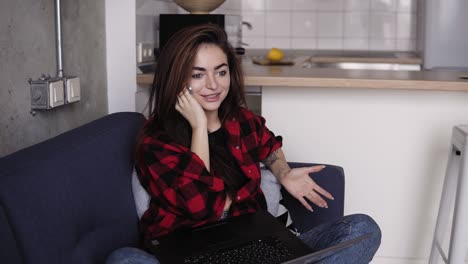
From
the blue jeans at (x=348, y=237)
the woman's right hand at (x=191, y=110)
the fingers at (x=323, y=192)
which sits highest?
the woman's right hand at (x=191, y=110)

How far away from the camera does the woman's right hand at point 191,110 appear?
1.66 meters

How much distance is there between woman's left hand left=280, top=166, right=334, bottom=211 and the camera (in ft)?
5.91

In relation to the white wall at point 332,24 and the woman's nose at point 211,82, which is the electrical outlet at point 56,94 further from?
the white wall at point 332,24

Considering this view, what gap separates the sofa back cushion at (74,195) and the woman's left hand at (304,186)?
0.47 m

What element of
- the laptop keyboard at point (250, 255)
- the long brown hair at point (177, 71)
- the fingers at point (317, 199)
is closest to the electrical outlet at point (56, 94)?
the long brown hair at point (177, 71)

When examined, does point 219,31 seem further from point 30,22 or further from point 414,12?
point 414,12

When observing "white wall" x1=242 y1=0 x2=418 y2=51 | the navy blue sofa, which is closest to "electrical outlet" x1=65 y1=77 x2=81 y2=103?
the navy blue sofa

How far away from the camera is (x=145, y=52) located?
2.52 metres

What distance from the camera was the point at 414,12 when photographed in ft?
13.5

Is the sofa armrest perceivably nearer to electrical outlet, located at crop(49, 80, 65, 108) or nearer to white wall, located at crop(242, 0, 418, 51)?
electrical outlet, located at crop(49, 80, 65, 108)

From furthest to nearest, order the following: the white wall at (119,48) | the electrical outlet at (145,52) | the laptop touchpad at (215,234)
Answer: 1. the electrical outlet at (145,52)
2. the white wall at (119,48)
3. the laptop touchpad at (215,234)

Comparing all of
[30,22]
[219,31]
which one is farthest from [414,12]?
[30,22]

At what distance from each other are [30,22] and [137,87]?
0.73 meters

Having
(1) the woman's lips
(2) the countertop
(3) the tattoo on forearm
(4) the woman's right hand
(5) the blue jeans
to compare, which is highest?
(2) the countertop
